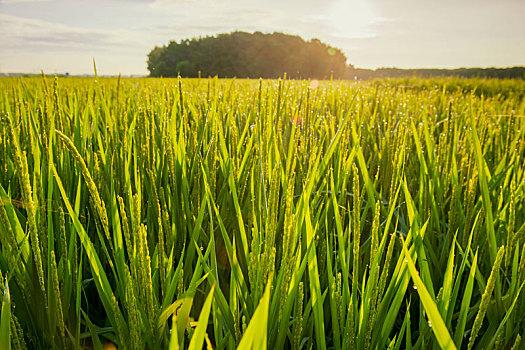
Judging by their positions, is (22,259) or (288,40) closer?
(22,259)

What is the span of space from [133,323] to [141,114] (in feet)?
2.19

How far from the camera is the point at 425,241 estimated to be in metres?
1.00

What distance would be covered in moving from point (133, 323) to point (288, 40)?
148 feet

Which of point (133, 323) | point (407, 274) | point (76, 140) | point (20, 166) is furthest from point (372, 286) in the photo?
point (76, 140)

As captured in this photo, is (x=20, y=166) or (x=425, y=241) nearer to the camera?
(x=20, y=166)

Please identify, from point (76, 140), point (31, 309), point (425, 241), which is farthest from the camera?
point (76, 140)

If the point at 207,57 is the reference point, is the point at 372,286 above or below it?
below

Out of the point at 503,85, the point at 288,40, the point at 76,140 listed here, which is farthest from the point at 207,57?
the point at 76,140

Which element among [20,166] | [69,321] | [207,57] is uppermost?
[207,57]

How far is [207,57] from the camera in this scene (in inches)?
1447

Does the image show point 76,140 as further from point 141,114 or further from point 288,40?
point 288,40

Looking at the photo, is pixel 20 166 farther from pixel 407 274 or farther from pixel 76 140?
pixel 76 140

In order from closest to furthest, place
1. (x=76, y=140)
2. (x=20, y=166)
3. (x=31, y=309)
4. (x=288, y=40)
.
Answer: (x=20, y=166)
(x=31, y=309)
(x=76, y=140)
(x=288, y=40)

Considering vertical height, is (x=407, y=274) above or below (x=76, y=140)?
below
